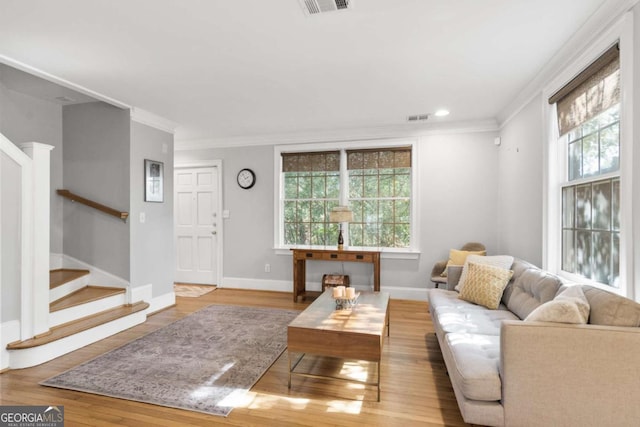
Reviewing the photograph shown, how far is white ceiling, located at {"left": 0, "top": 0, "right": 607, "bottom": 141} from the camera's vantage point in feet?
6.48

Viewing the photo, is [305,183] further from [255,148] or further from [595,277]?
[595,277]

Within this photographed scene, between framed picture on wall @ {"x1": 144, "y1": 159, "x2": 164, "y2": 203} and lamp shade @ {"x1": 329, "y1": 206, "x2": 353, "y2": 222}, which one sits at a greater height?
framed picture on wall @ {"x1": 144, "y1": 159, "x2": 164, "y2": 203}

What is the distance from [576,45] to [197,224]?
5.22m

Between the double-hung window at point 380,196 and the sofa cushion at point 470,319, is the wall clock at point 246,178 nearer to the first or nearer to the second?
the double-hung window at point 380,196

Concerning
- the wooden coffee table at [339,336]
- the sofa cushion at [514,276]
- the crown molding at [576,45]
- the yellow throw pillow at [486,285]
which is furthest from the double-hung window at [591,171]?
the wooden coffee table at [339,336]

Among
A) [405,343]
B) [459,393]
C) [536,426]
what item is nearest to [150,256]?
[405,343]

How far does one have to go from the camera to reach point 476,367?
1.69m

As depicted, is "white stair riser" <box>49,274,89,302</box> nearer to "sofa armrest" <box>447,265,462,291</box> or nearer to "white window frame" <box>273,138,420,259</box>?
"white window frame" <box>273,138,420,259</box>

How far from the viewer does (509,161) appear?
384 cm

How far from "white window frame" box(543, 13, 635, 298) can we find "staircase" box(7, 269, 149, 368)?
13.6 ft

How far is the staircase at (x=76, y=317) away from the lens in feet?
8.58

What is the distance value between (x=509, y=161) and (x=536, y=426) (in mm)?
3048

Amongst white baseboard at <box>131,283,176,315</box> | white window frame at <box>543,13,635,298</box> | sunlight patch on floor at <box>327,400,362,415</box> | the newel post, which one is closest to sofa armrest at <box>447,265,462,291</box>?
white window frame at <box>543,13,635,298</box>

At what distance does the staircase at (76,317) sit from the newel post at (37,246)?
0.46 feet
